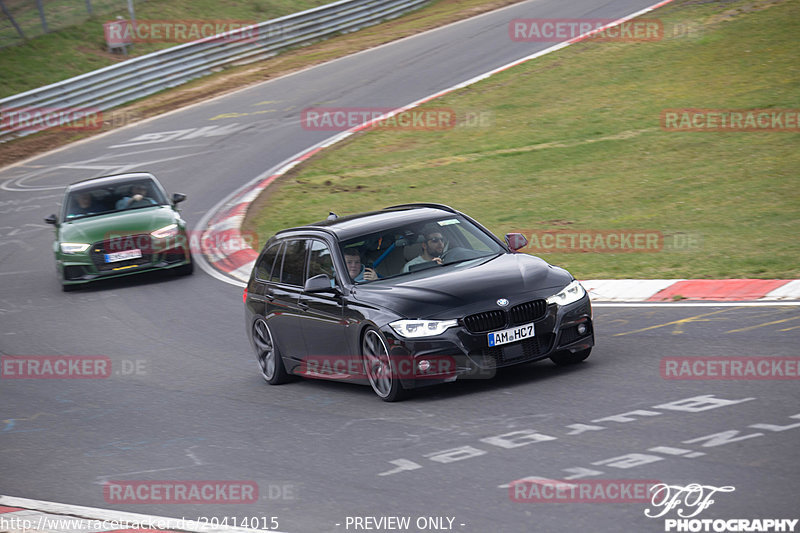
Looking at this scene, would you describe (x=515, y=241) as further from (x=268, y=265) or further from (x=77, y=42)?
(x=77, y=42)

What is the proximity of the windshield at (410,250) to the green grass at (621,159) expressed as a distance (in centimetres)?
421

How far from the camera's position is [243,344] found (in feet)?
42.3


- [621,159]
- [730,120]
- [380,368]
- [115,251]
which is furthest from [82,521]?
[730,120]

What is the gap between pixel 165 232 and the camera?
17.9 metres

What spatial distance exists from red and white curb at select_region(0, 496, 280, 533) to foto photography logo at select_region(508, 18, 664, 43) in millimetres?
26388

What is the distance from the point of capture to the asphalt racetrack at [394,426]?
6297 mm

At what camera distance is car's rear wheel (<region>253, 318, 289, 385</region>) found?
10.8 m

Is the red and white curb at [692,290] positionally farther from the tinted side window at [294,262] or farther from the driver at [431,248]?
the tinted side window at [294,262]

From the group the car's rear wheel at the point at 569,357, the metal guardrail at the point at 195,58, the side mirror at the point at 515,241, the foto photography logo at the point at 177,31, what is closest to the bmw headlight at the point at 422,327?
the car's rear wheel at the point at 569,357

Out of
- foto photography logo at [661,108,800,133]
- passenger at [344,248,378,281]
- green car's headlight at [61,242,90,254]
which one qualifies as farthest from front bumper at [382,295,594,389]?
foto photography logo at [661,108,800,133]

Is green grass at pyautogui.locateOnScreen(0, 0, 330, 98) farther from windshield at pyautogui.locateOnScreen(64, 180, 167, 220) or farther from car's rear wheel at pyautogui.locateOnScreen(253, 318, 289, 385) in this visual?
car's rear wheel at pyautogui.locateOnScreen(253, 318, 289, 385)

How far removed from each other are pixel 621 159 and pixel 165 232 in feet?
28.9

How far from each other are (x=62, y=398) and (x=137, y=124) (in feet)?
74.6

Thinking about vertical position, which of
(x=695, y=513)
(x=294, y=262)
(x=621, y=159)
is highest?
(x=621, y=159)
